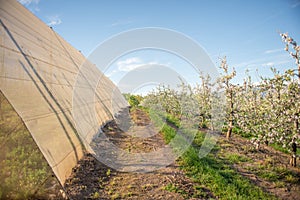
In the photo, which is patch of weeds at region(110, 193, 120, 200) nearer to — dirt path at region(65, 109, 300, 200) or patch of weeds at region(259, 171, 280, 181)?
dirt path at region(65, 109, 300, 200)

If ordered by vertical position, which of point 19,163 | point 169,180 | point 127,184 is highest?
point 19,163

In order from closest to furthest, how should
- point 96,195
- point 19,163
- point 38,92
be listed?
1. point 19,163
2. point 96,195
3. point 38,92

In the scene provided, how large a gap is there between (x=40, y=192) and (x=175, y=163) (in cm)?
379

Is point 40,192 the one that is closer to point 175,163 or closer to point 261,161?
point 175,163

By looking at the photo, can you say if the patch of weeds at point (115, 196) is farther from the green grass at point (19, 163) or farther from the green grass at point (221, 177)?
the green grass at point (221, 177)

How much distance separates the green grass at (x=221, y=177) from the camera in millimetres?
4379

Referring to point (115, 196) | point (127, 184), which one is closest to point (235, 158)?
point (127, 184)

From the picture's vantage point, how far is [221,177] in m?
5.04

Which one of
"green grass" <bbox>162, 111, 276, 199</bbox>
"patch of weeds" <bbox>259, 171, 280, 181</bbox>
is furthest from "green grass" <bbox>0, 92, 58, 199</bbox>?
"patch of weeds" <bbox>259, 171, 280, 181</bbox>

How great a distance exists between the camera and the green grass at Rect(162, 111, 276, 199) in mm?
4379

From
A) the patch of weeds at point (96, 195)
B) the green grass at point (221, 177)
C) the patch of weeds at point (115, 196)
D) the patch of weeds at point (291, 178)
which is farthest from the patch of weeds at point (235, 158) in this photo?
the patch of weeds at point (96, 195)

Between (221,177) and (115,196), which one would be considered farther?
(221,177)

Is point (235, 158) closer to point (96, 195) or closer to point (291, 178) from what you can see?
point (291, 178)

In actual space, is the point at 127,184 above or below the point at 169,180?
below
